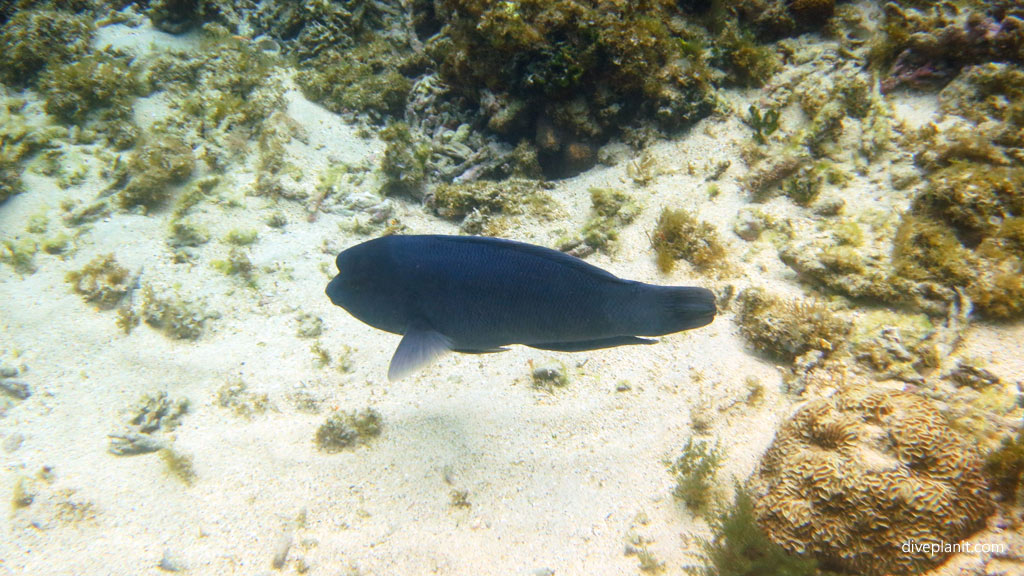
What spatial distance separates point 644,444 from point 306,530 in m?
2.75

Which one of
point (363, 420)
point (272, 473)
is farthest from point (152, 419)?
point (363, 420)

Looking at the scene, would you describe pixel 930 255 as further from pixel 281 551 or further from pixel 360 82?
pixel 360 82

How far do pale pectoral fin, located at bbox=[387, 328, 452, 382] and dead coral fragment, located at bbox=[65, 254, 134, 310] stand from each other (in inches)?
191

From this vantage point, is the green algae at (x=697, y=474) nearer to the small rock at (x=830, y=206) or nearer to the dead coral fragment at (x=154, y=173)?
the small rock at (x=830, y=206)

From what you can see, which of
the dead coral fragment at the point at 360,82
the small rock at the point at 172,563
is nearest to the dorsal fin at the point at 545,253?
the small rock at the point at 172,563

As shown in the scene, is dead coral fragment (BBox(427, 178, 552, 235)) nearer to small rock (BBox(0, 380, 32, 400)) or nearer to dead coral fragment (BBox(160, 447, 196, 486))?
dead coral fragment (BBox(160, 447, 196, 486))

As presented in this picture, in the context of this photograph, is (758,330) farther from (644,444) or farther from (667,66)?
(667,66)

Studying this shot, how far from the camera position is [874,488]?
8.00 feet

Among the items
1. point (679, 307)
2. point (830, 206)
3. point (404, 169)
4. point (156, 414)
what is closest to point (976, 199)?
point (830, 206)

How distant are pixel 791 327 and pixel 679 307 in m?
2.13

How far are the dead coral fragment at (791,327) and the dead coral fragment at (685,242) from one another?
70 centimetres

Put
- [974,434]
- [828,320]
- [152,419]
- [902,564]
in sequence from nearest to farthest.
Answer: [902,564] → [974,434] → [828,320] → [152,419]

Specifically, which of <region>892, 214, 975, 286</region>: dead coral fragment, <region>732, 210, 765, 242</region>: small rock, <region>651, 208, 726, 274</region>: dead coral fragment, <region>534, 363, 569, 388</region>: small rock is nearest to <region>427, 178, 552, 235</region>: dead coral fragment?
<region>651, 208, 726, 274</region>: dead coral fragment

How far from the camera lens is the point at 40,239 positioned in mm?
5648
